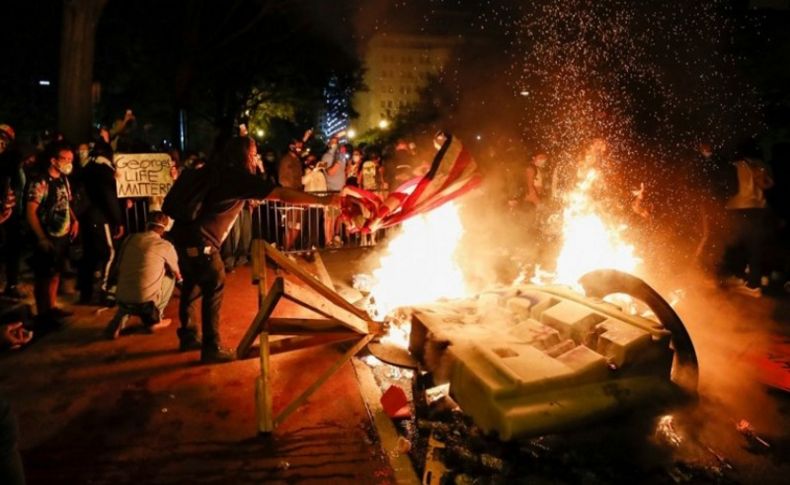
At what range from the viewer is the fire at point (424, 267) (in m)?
7.68

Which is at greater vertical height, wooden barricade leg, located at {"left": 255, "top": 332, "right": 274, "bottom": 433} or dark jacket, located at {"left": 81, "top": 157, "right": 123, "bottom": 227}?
dark jacket, located at {"left": 81, "top": 157, "right": 123, "bottom": 227}

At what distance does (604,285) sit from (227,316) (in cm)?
496

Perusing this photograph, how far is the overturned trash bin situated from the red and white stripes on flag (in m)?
1.42

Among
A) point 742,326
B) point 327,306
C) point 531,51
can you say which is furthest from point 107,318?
point 531,51

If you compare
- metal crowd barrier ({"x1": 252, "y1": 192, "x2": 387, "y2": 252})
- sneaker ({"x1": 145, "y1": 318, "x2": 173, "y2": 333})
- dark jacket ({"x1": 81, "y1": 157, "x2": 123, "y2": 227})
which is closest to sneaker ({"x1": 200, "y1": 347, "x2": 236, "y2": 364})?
sneaker ({"x1": 145, "y1": 318, "x2": 173, "y2": 333})

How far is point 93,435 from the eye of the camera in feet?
14.3

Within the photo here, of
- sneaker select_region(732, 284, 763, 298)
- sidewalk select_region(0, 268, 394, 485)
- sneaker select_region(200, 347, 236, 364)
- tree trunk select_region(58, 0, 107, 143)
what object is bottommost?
sidewalk select_region(0, 268, 394, 485)

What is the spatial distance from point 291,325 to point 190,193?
1838mm

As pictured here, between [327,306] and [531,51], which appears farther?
[531,51]

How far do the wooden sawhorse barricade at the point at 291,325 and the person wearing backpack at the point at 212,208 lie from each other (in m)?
0.89

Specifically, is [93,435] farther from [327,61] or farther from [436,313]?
[327,61]

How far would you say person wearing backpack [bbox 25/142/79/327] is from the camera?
648 cm

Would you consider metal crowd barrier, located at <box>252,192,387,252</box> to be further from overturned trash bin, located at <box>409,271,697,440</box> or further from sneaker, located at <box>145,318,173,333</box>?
overturned trash bin, located at <box>409,271,697,440</box>

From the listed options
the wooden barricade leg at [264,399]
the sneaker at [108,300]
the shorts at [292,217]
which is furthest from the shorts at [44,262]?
the shorts at [292,217]
